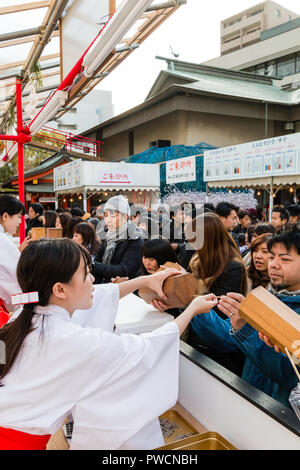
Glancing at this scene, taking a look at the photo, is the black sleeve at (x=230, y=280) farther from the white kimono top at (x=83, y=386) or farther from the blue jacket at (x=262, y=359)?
the white kimono top at (x=83, y=386)

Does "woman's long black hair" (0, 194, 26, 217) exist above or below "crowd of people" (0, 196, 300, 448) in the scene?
above

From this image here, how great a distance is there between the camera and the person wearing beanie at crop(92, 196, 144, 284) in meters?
2.99

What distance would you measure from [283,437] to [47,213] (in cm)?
535

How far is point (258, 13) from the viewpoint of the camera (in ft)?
132

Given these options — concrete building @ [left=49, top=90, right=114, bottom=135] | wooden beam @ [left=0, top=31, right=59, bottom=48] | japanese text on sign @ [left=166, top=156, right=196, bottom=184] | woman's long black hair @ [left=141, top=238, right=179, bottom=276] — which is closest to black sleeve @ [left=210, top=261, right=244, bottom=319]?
woman's long black hair @ [left=141, top=238, right=179, bottom=276]

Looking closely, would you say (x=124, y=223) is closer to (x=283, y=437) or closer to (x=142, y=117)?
(x=283, y=437)

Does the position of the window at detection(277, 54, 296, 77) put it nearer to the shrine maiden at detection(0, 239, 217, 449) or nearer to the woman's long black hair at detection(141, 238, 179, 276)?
the woman's long black hair at detection(141, 238, 179, 276)

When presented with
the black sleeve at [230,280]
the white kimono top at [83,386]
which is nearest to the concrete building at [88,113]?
the black sleeve at [230,280]

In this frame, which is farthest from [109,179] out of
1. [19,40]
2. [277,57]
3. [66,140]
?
[277,57]

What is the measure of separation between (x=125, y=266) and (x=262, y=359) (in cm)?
175

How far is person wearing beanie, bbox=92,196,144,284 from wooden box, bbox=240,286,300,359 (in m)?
1.97

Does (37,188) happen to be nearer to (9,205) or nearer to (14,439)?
(9,205)

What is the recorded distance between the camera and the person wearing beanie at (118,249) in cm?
299

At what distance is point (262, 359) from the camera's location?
145 centimetres
